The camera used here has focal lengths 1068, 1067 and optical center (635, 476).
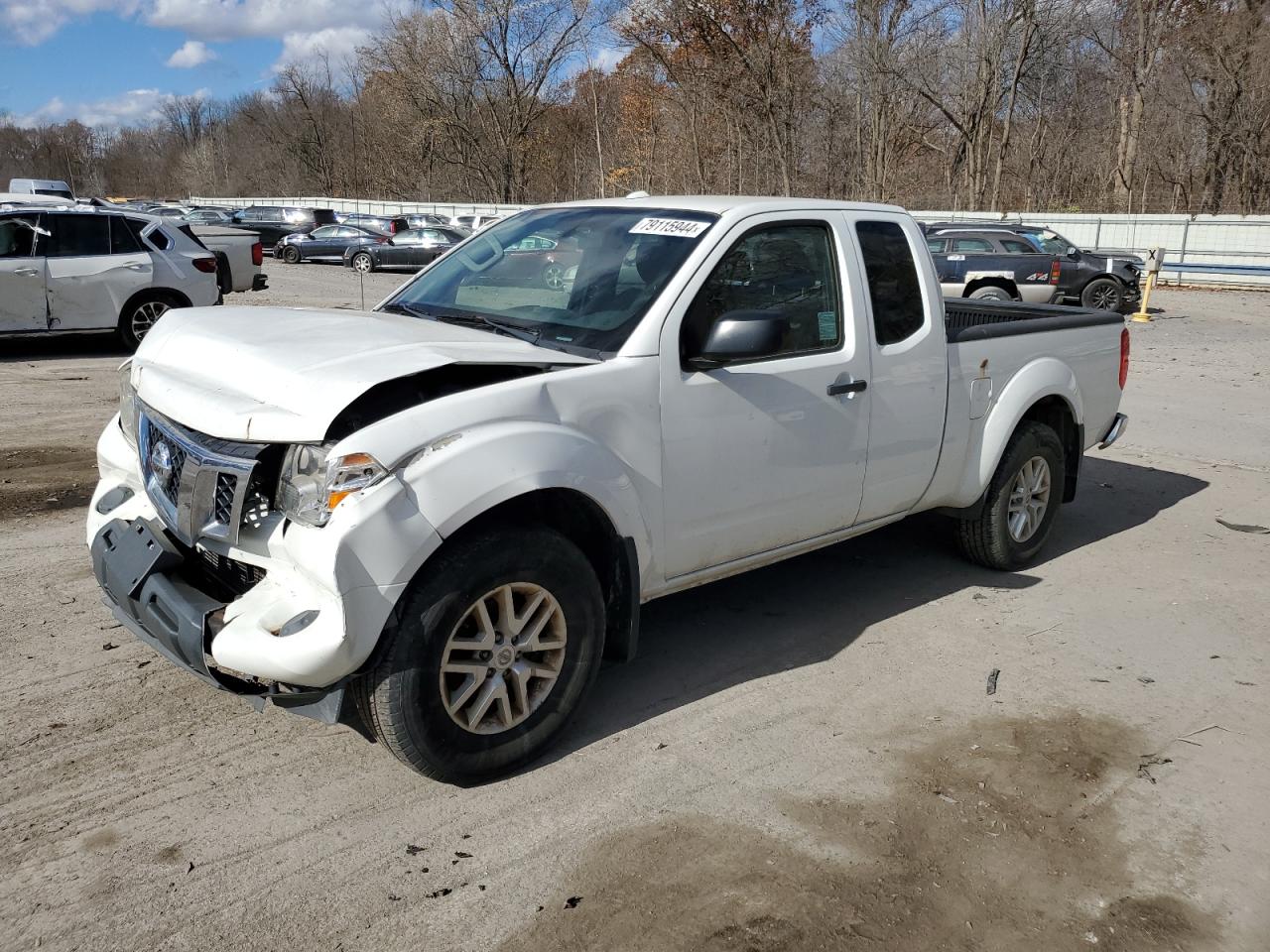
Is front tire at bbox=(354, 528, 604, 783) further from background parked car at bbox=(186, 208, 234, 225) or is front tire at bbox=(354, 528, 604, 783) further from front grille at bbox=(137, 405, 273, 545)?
background parked car at bbox=(186, 208, 234, 225)

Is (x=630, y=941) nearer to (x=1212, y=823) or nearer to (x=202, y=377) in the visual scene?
(x=1212, y=823)

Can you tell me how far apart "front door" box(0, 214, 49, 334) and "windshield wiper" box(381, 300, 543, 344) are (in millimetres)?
9371

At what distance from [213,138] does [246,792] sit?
106592mm

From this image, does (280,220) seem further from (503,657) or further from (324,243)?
(503,657)

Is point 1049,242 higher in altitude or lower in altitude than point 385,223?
lower

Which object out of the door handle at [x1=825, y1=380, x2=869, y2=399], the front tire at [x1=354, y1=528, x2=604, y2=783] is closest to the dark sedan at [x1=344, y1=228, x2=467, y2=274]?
the door handle at [x1=825, y1=380, x2=869, y2=399]

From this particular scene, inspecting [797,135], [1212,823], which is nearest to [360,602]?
[1212,823]

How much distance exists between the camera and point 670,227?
169 inches

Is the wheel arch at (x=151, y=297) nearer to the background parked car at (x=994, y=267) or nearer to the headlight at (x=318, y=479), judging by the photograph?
the headlight at (x=318, y=479)

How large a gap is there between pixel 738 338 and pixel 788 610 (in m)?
1.89

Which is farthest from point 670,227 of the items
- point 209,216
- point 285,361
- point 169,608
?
point 209,216

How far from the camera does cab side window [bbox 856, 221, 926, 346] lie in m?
4.77

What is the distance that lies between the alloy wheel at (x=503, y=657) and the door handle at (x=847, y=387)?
1586 millimetres

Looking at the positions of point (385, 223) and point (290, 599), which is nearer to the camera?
point (290, 599)
